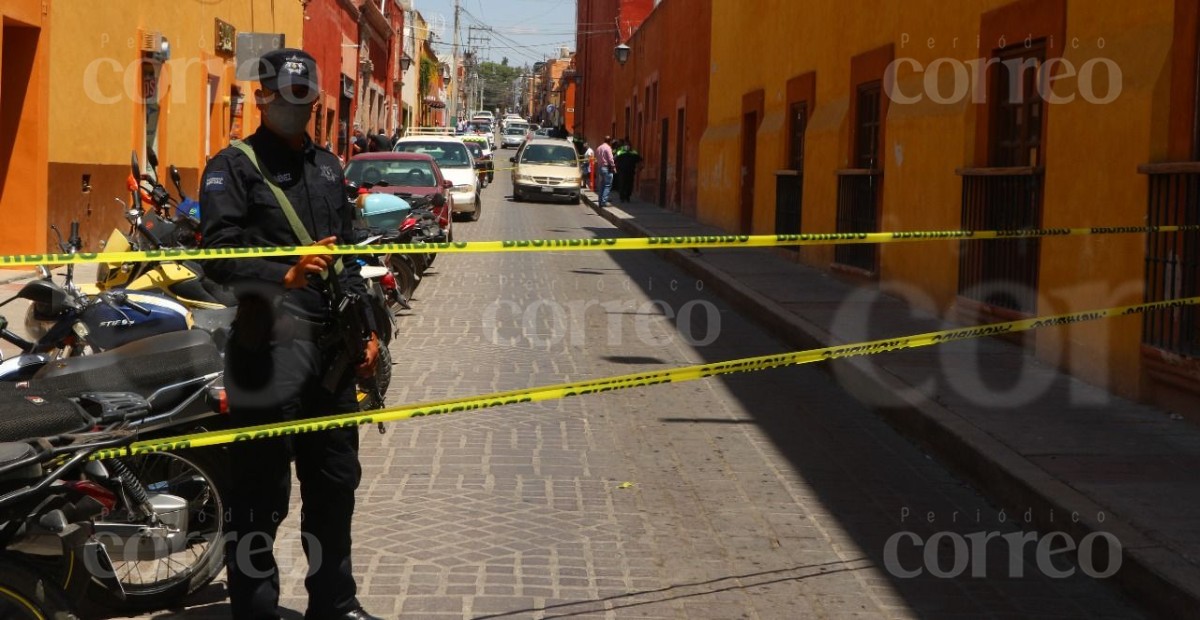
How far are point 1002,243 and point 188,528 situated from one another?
7.97 metres

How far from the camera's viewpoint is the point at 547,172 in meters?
36.0

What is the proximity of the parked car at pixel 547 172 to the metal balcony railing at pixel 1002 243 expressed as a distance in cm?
2460

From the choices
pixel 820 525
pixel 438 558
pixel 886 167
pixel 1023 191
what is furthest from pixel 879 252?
pixel 438 558

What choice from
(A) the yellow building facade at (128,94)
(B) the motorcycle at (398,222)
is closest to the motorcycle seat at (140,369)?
(B) the motorcycle at (398,222)

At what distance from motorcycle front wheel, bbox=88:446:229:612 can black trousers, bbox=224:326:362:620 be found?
56 cm

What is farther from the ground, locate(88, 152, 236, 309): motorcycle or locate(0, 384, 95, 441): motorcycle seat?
locate(88, 152, 236, 309): motorcycle

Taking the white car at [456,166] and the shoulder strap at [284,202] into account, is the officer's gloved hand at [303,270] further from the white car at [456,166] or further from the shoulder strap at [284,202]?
the white car at [456,166]

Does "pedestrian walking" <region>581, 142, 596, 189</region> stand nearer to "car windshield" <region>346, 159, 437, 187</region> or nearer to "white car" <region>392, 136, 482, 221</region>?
"white car" <region>392, 136, 482, 221</region>

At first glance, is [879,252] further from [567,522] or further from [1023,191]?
[567,522]

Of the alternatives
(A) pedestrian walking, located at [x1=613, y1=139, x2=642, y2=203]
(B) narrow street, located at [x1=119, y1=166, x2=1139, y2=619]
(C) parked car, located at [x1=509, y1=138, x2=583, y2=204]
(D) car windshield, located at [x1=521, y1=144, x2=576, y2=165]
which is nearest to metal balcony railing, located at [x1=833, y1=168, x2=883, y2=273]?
(B) narrow street, located at [x1=119, y1=166, x2=1139, y2=619]

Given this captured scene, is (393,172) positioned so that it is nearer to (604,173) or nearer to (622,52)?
(604,173)

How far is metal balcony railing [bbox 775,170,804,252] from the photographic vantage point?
19156 mm

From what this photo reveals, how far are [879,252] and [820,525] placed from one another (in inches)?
344

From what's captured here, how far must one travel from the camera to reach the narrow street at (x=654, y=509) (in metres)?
5.20
